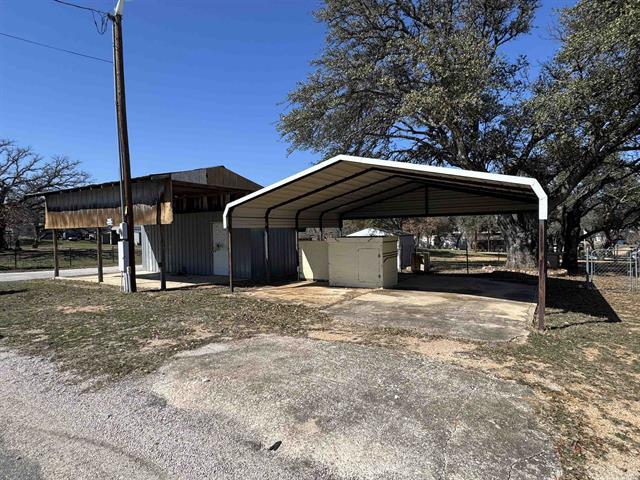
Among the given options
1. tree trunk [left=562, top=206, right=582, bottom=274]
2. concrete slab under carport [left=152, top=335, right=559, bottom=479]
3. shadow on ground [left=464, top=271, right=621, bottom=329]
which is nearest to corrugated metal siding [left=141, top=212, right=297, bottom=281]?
shadow on ground [left=464, top=271, right=621, bottom=329]

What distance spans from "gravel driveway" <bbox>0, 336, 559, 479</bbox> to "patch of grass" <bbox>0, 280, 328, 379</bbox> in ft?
1.64

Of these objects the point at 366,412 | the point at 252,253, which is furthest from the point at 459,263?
the point at 366,412

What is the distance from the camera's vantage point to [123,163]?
10.2 m

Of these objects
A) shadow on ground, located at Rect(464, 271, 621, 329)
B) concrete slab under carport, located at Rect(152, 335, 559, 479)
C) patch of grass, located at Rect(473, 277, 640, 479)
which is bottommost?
shadow on ground, located at Rect(464, 271, 621, 329)

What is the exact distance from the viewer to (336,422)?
3.08 metres

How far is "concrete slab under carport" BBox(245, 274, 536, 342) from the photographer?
246 inches

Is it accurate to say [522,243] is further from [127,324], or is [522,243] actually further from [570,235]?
[127,324]

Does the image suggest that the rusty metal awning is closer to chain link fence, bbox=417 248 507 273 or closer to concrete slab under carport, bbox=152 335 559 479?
concrete slab under carport, bbox=152 335 559 479

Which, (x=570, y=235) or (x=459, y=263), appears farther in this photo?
(x=459, y=263)

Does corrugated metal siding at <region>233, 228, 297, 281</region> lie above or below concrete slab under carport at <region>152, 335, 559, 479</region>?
above

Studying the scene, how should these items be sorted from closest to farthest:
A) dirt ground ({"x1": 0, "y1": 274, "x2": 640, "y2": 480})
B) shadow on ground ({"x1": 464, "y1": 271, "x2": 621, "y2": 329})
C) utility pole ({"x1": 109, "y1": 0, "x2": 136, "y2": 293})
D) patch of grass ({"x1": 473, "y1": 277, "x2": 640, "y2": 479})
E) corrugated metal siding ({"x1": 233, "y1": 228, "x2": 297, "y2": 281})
Result: 1. patch of grass ({"x1": 473, "y1": 277, "x2": 640, "y2": 479})
2. dirt ground ({"x1": 0, "y1": 274, "x2": 640, "y2": 480})
3. shadow on ground ({"x1": 464, "y1": 271, "x2": 621, "y2": 329})
4. utility pole ({"x1": 109, "y1": 0, "x2": 136, "y2": 293})
5. corrugated metal siding ({"x1": 233, "y1": 228, "x2": 297, "y2": 281})

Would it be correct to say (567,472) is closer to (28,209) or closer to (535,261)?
(535,261)

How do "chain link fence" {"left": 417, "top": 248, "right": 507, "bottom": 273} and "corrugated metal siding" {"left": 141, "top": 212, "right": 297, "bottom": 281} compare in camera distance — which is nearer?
"corrugated metal siding" {"left": 141, "top": 212, "right": 297, "bottom": 281}

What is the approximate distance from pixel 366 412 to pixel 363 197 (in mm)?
10768
